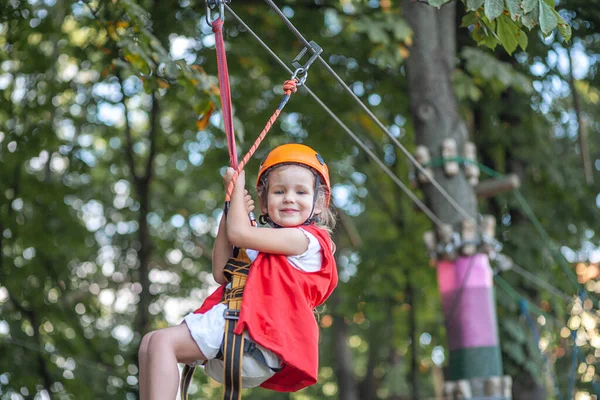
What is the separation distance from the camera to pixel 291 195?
9.98ft

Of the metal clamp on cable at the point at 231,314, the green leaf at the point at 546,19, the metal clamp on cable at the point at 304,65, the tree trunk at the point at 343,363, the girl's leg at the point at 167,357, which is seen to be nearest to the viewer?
the girl's leg at the point at 167,357

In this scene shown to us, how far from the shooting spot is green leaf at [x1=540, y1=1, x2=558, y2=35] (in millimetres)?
3418

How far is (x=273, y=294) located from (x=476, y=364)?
3905mm

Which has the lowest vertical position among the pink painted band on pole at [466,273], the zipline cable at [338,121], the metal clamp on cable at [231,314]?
the metal clamp on cable at [231,314]

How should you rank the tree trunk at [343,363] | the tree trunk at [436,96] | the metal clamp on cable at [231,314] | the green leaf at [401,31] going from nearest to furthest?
1. the metal clamp on cable at [231,314]
2. the tree trunk at [436,96]
3. the green leaf at [401,31]
4. the tree trunk at [343,363]

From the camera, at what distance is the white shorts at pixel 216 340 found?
2863 mm

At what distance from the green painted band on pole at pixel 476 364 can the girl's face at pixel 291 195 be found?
3.73 meters

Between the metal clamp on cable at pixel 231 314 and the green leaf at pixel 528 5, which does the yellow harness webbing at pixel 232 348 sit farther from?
the green leaf at pixel 528 5

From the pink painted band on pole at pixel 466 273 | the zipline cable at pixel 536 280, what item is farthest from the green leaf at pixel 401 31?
the zipline cable at pixel 536 280

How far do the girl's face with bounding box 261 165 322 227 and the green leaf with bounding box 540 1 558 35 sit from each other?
1170 millimetres

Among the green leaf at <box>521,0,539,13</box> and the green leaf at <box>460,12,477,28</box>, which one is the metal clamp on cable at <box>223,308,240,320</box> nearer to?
the green leaf at <box>521,0,539,13</box>

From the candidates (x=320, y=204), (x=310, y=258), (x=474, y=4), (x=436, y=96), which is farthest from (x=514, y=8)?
(x=436, y=96)

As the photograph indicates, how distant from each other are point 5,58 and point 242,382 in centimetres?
719

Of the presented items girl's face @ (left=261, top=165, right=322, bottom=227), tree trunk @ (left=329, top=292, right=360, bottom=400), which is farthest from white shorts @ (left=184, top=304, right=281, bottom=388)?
tree trunk @ (left=329, top=292, right=360, bottom=400)
